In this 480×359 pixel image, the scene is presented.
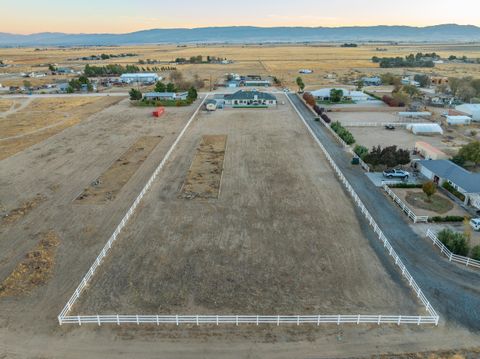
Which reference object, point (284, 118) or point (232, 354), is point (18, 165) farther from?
point (284, 118)

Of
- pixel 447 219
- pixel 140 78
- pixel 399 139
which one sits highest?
pixel 140 78

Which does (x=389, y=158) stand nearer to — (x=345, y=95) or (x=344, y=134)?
(x=344, y=134)

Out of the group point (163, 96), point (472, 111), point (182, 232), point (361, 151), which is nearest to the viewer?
point (182, 232)

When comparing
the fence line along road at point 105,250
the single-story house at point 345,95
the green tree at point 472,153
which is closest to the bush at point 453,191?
the green tree at point 472,153

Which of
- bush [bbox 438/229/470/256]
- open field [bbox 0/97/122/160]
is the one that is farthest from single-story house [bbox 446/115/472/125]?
open field [bbox 0/97/122/160]

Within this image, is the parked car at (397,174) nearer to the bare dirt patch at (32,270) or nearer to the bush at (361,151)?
the bush at (361,151)

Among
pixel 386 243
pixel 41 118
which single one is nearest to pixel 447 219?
pixel 386 243

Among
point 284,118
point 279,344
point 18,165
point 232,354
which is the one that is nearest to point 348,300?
point 279,344

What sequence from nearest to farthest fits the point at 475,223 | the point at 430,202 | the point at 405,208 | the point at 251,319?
the point at 251,319, the point at 475,223, the point at 405,208, the point at 430,202
